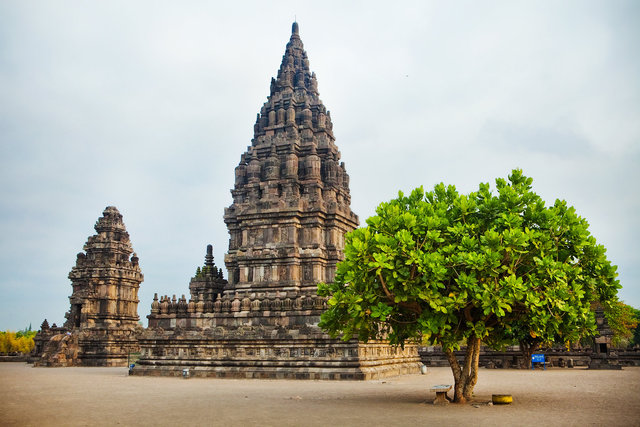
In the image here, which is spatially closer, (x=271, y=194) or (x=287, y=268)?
(x=287, y=268)

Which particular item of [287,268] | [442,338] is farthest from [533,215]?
[287,268]

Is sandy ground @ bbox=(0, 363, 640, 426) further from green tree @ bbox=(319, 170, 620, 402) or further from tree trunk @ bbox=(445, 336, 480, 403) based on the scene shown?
green tree @ bbox=(319, 170, 620, 402)

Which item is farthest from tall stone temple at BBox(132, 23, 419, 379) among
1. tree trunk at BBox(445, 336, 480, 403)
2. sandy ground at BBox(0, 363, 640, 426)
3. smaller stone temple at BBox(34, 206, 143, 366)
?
smaller stone temple at BBox(34, 206, 143, 366)

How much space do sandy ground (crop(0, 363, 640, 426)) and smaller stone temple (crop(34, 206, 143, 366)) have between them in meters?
30.4

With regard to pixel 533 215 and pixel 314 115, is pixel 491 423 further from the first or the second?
pixel 314 115

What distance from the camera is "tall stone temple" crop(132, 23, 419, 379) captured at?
92.1ft

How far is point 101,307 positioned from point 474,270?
4821 centimetres

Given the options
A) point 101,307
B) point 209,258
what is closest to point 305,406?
point 209,258

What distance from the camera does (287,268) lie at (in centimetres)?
3350

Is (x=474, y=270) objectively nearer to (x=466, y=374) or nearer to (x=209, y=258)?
(x=466, y=374)

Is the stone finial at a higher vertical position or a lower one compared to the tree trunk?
higher

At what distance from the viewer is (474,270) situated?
15.5 metres

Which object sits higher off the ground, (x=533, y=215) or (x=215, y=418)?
(x=533, y=215)

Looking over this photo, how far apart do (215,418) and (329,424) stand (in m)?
2.99
